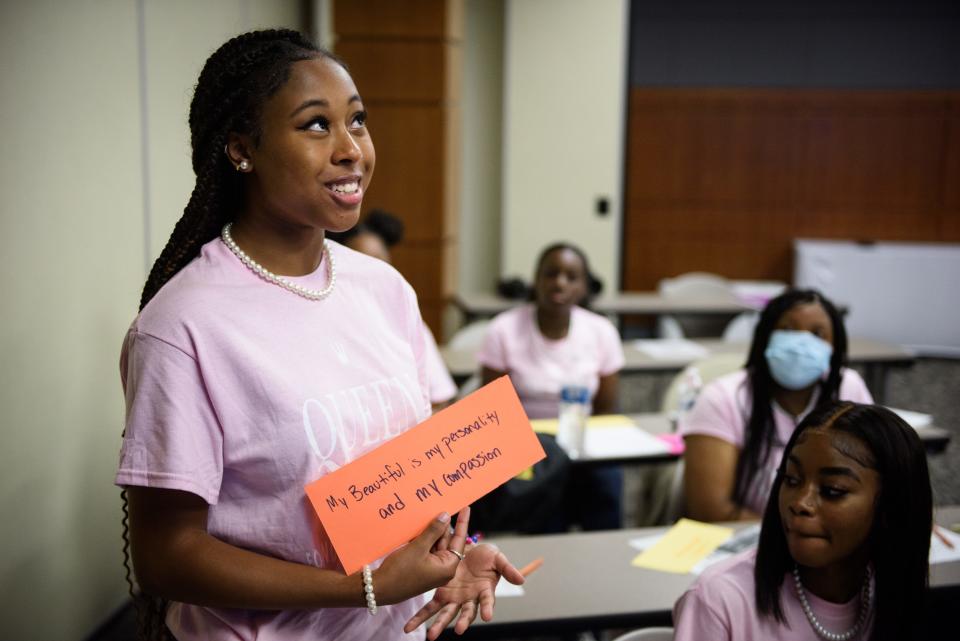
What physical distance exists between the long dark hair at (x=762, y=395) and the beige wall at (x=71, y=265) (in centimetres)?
191

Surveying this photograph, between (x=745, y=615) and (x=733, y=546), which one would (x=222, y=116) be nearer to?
(x=745, y=615)

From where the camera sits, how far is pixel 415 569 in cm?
91

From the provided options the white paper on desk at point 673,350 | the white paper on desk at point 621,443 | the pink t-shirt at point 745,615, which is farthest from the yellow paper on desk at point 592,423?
the pink t-shirt at point 745,615

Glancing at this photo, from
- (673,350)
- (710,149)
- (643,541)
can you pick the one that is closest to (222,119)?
(643,541)

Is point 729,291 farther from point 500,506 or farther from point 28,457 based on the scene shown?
point 28,457

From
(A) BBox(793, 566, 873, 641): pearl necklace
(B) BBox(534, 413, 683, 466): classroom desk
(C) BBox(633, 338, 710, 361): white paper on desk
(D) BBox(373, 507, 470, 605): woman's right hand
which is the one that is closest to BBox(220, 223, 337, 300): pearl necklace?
(D) BBox(373, 507, 470, 605): woman's right hand

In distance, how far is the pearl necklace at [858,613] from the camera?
1.45 metres

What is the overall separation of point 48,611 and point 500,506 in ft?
4.30

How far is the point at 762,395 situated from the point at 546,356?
4.12 feet

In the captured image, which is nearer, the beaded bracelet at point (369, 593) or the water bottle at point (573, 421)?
the beaded bracelet at point (369, 593)

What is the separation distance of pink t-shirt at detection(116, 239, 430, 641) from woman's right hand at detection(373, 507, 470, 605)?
10cm

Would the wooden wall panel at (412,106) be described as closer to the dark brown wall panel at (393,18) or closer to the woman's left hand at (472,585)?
the dark brown wall panel at (393,18)

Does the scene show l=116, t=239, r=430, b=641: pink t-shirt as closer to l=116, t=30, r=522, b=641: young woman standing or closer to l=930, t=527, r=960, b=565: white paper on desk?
l=116, t=30, r=522, b=641: young woman standing

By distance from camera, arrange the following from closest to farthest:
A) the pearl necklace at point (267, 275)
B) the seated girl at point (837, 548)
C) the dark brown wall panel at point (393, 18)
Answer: the pearl necklace at point (267, 275) < the seated girl at point (837, 548) < the dark brown wall panel at point (393, 18)
